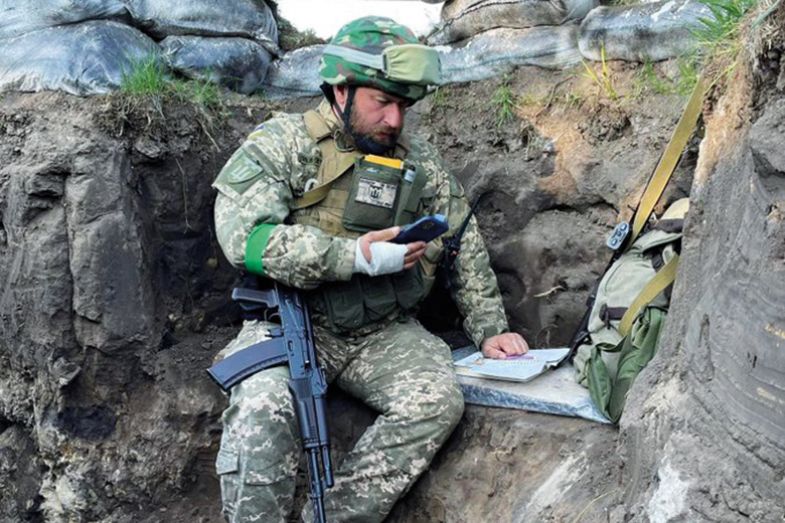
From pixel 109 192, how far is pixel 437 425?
1.48m

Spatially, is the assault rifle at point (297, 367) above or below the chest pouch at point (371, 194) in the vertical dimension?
below

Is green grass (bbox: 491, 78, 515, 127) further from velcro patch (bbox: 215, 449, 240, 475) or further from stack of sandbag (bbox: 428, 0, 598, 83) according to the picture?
velcro patch (bbox: 215, 449, 240, 475)

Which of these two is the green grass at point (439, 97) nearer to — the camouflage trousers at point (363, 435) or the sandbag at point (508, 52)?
the sandbag at point (508, 52)

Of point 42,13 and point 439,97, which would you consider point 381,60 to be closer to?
point 439,97

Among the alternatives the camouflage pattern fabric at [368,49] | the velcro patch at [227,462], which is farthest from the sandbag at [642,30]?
the velcro patch at [227,462]

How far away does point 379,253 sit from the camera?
317cm

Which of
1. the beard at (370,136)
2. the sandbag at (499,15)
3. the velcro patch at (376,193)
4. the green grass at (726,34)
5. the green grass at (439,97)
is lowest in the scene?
the green grass at (439,97)

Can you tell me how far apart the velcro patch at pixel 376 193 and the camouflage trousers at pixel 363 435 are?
1.48 feet

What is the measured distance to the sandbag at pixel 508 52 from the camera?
4.17 meters

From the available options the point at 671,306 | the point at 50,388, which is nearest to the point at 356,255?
the point at 671,306

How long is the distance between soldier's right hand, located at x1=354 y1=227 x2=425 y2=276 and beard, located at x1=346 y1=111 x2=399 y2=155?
0.37 metres

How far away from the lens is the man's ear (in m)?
3.46

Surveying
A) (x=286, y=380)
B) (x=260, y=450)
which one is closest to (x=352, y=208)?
(x=286, y=380)

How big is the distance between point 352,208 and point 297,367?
54cm
